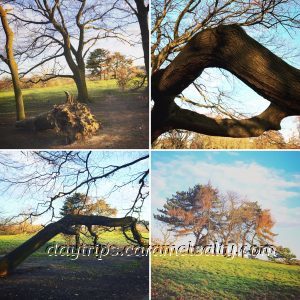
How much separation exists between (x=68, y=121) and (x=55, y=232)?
0.98m

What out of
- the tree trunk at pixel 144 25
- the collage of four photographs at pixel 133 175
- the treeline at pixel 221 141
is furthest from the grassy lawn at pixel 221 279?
the tree trunk at pixel 144 25

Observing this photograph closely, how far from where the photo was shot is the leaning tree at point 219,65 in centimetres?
292

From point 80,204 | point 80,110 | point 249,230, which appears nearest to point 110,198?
point 80,204

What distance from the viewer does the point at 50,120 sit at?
13.6 feet

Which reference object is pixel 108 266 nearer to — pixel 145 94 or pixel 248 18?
pixel 145 94

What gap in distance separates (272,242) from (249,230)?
0.72ft

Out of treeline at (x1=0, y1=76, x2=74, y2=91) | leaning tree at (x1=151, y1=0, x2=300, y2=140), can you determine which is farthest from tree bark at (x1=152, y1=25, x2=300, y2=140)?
treeline at (x1=0, y1=76, x2=74, y2=91)

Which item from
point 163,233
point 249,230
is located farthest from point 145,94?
point 249,230

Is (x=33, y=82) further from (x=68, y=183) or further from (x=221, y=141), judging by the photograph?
(x=221, y=141)

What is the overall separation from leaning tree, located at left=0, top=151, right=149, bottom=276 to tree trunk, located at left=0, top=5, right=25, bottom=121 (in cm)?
40

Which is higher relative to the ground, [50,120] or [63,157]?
[50,120]

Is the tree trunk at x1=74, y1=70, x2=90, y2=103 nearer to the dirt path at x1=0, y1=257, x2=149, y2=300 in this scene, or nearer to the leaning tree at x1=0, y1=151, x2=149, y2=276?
the leaning tree at x1=0, y1=151, x2=149, y2=276

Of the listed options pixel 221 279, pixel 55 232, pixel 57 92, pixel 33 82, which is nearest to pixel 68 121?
pixel 57 92

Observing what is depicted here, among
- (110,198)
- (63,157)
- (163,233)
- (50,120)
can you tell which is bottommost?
(163,233)
